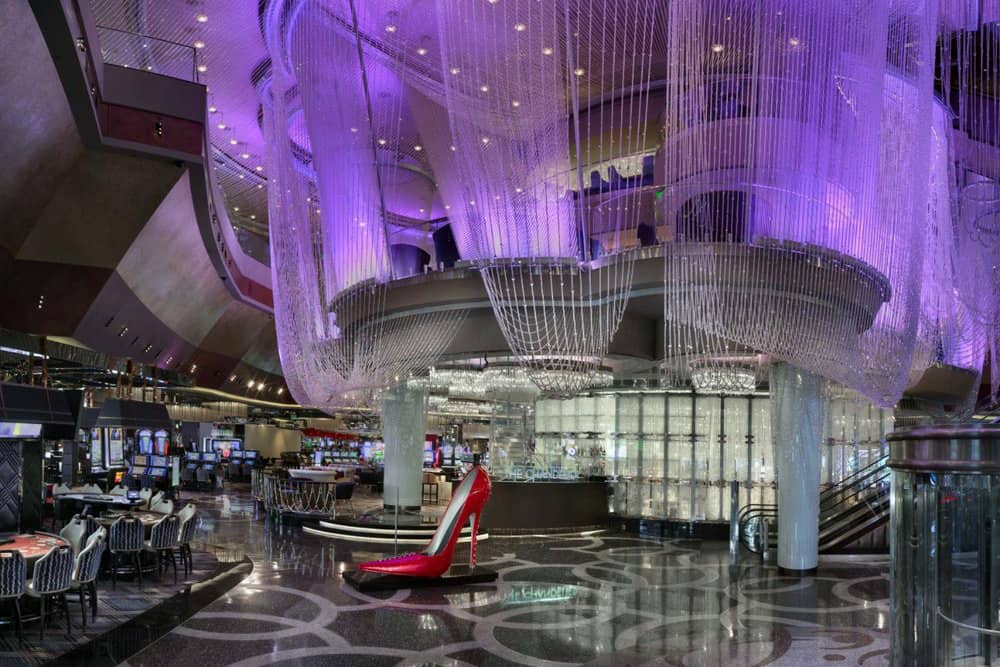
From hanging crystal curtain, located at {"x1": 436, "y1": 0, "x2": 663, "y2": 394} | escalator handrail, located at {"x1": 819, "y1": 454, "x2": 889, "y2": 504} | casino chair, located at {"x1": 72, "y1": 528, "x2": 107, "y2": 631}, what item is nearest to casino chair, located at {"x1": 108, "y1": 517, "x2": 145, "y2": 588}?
casino chair, located at {"x1": 72, "y1": 528, "x2": 107, "y2": 631}

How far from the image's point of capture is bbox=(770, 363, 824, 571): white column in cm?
1273

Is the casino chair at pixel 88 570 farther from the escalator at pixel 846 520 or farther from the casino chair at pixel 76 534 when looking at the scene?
the escalator at pixel 846 520

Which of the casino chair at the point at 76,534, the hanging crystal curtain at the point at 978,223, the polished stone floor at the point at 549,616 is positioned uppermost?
the hanging crystal curtain at the point at 978,223

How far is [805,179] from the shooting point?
9.32m

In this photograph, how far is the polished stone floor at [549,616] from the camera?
24.3 feet

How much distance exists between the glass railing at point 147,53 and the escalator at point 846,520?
11989 mm

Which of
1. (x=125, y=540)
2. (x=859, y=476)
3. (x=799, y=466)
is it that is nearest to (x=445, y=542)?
(x=125, y=540)

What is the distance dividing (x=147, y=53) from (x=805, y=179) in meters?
9.90

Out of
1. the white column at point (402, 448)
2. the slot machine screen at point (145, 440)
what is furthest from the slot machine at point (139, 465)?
the white column at point (402, 448)

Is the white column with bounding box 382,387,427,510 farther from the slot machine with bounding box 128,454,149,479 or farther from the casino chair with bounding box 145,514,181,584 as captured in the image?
the slot machine with bounding box 128,454,149,479

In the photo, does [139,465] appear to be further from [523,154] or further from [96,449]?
[523,154]

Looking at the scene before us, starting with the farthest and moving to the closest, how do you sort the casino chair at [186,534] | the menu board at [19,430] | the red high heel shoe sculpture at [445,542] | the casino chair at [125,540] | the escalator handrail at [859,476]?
the escalator handrail at [859,476] < the menu board at [19,430] < the casino chair at [186,534] < the red high heel shoe sculpture at [445,542] < the casino chair at [125,540]

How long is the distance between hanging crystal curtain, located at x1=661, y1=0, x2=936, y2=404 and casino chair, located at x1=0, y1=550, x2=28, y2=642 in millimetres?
6805

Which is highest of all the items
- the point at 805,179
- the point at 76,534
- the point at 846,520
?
the point at 805,179
